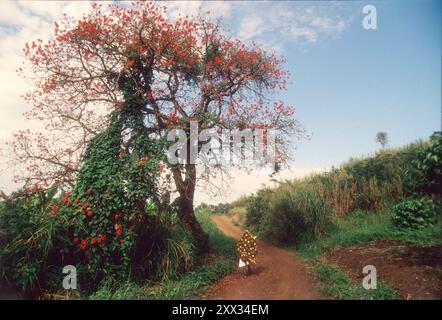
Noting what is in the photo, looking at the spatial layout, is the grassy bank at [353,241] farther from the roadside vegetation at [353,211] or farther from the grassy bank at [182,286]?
the grassy bank at [182,286]

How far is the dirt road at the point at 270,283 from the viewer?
6.17 m

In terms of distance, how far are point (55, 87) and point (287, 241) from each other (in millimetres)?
9504

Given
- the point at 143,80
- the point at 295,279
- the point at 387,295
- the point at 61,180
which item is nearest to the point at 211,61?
the point at 143,80

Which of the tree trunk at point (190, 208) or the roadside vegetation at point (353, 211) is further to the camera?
the tree trunk at point (190, 208)

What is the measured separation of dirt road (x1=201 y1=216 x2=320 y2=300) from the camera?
6.17 m

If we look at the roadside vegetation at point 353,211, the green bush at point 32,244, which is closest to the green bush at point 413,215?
the roadside vegetation at point 353,211

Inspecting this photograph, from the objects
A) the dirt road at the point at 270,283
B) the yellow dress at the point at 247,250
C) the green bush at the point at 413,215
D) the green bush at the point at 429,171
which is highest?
the green bush at the point at 429,171

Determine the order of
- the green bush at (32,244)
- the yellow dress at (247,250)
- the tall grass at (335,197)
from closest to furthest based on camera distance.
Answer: the green bush at (32,244) < the yellow dress at (247,250) < the tall grass at (335,197)

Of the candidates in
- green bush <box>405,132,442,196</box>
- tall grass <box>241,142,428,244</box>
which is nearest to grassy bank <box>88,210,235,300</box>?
tall grass <box>241,142,428,244</box>

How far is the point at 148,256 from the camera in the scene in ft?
23.6

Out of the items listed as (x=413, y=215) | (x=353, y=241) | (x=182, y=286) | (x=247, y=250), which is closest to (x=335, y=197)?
(x=353, y=241)

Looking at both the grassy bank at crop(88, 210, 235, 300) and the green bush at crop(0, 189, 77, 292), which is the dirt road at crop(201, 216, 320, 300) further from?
the green bush at crop(0, 189, 77, 292)

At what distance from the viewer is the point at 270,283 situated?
6949 millimetres
